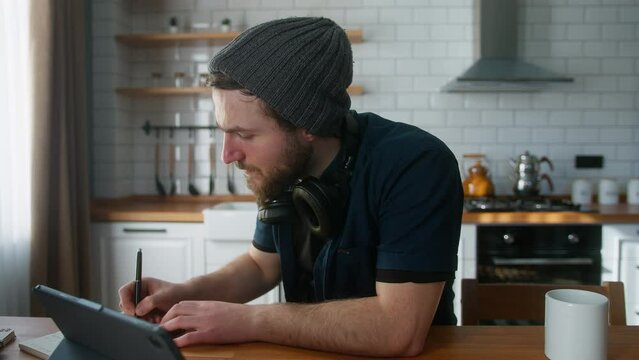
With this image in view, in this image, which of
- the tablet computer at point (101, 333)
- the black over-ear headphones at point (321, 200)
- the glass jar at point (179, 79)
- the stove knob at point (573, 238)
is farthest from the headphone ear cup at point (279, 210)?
the glass jar at point (179, 79)

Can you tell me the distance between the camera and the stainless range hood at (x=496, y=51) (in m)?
3.13

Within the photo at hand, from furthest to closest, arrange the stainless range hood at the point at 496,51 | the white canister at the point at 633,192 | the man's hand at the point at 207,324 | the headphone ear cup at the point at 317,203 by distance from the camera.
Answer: the white canister at the point at 633,192
the stainless range hood at the point at 496,51
the headphone ear cup at the point at 317,203
the man's hand at the point at 207,324

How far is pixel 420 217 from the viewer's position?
1.17 metres

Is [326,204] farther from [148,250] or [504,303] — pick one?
[148,250]

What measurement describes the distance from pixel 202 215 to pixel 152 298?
5.56 ft

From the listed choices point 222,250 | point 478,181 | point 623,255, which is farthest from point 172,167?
point 623,255

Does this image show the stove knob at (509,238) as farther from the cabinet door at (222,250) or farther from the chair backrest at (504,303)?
the chair backrest at (504,303)

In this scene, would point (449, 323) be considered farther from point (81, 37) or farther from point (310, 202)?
point (81, 37)

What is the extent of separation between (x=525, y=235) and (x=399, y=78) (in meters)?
1.21

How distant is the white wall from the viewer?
3408 millimetres

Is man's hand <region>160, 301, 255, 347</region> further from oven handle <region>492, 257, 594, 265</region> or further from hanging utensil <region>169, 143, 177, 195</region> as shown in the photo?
hanging utensil <region>169, 143, 177, 195</region>

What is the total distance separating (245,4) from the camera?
3514mm

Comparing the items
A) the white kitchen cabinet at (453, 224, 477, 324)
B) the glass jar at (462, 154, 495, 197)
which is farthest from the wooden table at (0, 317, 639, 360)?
the glass jar at (462, 154, 495, 197)

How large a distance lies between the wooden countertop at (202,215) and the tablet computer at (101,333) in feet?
6.54
